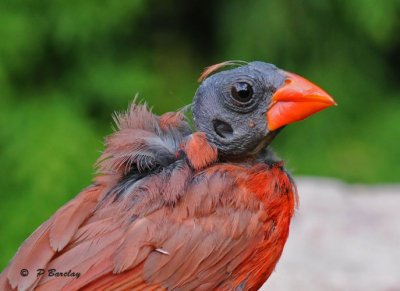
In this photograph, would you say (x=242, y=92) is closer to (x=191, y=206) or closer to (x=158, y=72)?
(x=191, y=206)

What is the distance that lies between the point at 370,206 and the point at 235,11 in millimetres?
1622

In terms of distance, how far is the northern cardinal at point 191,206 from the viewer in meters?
1.97

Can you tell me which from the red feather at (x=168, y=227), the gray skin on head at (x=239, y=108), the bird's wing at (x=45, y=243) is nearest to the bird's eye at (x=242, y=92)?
the gray skin on head at (x=239, y=108)

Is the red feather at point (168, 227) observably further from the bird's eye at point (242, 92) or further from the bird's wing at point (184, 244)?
the bird's eye at point (242, 92)

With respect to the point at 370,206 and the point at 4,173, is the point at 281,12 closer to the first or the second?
the point at 370,206

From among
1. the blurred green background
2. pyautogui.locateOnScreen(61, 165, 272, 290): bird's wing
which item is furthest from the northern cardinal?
the blurred green background

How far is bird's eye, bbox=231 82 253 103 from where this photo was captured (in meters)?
2.14

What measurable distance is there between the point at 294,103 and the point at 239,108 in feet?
0.59

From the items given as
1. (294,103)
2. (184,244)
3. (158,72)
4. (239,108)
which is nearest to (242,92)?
(239,108)

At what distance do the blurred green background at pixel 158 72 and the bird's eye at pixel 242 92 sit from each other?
1.82 metres

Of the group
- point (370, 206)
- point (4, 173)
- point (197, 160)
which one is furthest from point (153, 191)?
point (4, 173)

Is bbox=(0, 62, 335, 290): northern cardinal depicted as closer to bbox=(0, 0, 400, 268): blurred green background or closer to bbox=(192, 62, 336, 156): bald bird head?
bbox=(192, 62, 336, 156): bald bird head

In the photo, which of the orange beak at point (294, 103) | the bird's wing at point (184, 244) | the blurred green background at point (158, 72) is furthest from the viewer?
the blurred green background at point (158, 72)

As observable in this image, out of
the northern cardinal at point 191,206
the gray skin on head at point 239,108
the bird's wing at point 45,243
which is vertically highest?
the gray skin on head at point 239,108
